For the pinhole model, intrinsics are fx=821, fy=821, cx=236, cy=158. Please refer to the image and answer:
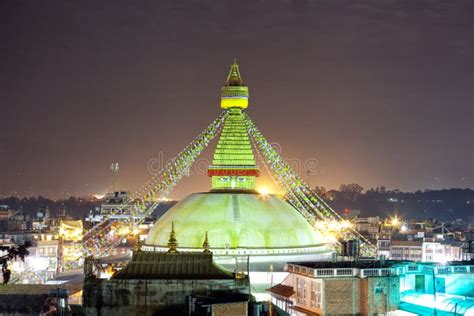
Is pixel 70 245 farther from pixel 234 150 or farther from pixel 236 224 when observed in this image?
pixel 236 224

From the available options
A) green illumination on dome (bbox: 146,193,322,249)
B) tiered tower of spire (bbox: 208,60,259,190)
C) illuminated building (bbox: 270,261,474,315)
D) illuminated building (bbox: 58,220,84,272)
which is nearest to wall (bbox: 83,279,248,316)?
illuminated building (bbox: 270,261,474,315)

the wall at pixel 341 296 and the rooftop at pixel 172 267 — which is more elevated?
the rooftop at pixel 172 267

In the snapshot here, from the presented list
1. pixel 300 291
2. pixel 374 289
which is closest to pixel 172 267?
pixel 300 291

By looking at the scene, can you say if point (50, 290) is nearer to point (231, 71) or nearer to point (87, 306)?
point (87, 306)

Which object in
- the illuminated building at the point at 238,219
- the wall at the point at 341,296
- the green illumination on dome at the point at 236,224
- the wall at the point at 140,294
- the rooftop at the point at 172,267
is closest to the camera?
the wall at the point at 140,294

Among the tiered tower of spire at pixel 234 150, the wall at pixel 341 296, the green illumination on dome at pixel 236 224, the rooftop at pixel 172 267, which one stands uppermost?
the tiered tower of spire at pixel 234 150

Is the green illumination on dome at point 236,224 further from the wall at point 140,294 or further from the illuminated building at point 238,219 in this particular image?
the wall at point 140,294

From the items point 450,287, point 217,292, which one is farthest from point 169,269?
point 450,287

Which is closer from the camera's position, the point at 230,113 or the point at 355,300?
the point at 355,300

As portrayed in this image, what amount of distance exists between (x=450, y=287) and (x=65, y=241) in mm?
76260

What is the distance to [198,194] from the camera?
2440 inches

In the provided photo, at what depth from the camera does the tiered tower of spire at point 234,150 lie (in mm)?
62219

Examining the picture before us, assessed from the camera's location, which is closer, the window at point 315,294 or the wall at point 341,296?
the wall at point 341,296

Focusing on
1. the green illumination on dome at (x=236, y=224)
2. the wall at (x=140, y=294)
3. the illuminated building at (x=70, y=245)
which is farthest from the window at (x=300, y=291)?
the illuminated building at (x=70, y=245)
